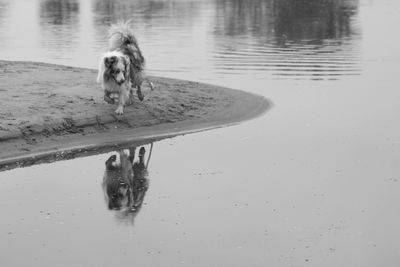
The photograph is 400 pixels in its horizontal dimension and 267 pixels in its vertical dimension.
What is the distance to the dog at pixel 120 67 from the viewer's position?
1647 cm

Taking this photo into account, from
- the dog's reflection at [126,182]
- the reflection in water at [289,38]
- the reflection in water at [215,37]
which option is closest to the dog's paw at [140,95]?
the dog's reflection at [126,182]

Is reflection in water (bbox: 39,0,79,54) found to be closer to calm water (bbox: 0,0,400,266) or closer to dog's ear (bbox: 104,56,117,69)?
calm water (bbox: 0,0,400,266)

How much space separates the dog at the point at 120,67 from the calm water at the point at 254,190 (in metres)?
1.63

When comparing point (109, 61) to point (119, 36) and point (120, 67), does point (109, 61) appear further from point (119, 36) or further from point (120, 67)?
point (119, 36)

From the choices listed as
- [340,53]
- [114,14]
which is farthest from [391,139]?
[114,14]

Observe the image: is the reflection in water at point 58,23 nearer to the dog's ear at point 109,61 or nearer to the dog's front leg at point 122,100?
the dog's front leg at point 122,100

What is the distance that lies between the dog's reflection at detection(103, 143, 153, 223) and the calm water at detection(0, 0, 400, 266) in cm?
13

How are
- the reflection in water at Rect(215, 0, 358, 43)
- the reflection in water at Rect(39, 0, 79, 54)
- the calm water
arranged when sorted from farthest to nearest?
the reflection in water at Rect(215, 0, 358, 43), the reflection in water at Rect(39, 0, 79, 54), the calm water

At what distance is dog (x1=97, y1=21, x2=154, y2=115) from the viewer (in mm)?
16469

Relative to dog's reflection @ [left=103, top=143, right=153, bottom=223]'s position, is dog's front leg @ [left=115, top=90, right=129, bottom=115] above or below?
above

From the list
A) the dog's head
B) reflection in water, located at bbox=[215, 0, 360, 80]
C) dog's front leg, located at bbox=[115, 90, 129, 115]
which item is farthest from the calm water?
the dog's head

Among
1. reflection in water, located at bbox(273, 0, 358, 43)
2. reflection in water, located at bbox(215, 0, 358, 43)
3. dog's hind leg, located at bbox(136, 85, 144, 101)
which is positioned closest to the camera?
dog's hind leg, located at bbox(136, 85, 144, 101)

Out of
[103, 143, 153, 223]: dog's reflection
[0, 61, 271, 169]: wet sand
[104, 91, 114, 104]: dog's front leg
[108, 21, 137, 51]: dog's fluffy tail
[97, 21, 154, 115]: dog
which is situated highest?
[108, 21, 137, 51]: dog's fluffy tail

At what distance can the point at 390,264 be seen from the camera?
943 centimetres
